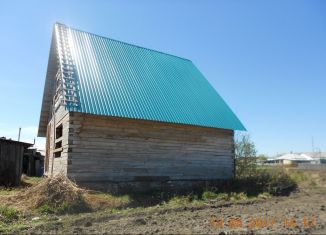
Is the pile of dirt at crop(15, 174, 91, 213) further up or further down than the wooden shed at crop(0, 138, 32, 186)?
further down

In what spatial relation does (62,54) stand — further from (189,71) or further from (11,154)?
(189,71)

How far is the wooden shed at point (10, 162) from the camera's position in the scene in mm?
16078

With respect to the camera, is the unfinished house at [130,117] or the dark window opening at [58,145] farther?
the dark window opening at [58,145]

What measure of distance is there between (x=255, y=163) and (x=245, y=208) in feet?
37.5

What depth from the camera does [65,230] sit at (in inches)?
285

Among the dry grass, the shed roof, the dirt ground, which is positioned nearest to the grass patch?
the dry grass

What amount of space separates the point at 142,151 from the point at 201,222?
7.32 m

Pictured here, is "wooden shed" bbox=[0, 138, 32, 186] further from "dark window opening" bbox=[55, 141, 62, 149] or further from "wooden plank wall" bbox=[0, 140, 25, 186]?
"dark window opening" bbox=[55, 141, 62, 149]

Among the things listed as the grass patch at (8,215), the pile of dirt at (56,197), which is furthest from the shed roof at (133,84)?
the grass patch at (8,215)

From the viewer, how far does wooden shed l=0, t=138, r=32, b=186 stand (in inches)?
633

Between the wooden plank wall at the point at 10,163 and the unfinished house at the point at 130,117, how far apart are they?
165cm

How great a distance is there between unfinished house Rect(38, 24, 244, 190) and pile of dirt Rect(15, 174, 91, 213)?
1.98 metres

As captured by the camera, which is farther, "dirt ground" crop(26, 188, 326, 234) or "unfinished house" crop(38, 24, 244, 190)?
"unfinished house" crop(38, 24, 244, 190)
